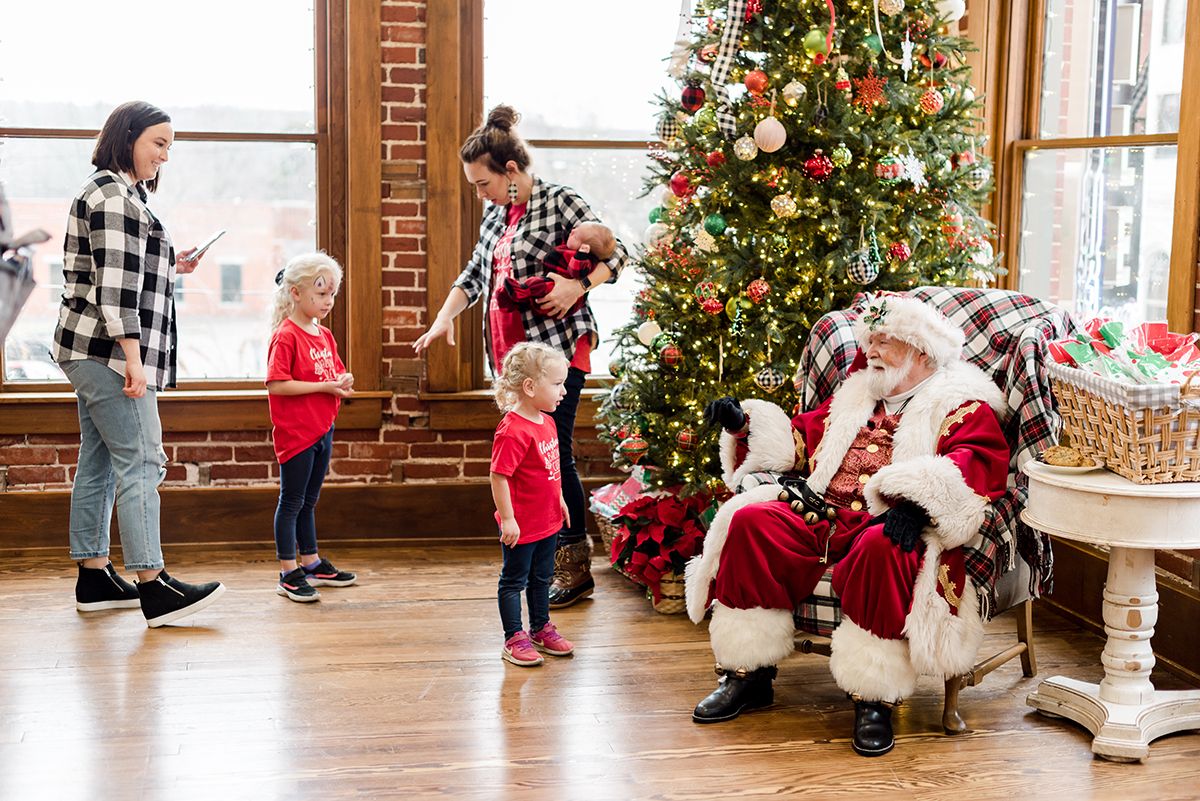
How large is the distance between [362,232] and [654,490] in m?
1.62

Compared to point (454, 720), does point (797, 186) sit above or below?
above

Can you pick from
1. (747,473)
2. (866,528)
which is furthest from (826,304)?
(866,528)

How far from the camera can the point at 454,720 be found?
10.8 ft

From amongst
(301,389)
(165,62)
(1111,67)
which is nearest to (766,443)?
(301,389)

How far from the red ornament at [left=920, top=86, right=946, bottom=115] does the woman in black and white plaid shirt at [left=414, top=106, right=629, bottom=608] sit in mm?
1076

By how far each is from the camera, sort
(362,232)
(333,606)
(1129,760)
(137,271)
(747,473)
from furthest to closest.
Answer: (362,232), (333,606), (137,271), (747,473), (1129,760)

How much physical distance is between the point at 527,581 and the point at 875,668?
117 cm

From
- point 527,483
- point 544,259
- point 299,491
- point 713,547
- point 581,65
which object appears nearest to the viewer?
point 713,547

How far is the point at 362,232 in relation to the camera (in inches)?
196

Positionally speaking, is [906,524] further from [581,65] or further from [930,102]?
Result: [581,65]

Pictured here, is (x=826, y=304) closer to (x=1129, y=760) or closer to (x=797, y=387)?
(x=797, y=387)

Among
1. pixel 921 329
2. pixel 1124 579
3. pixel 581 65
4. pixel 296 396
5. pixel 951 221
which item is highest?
pixel 581 65

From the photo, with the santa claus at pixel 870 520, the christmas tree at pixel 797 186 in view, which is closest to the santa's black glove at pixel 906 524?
the santa claus at pixel 870 520

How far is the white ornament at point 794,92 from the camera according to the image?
387cm
